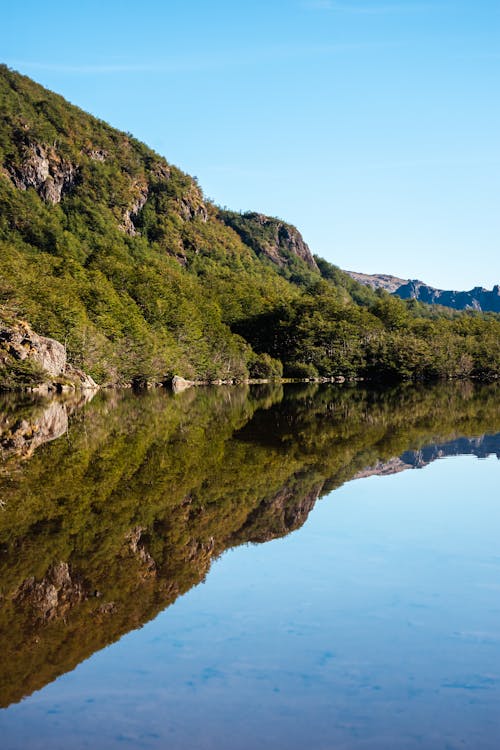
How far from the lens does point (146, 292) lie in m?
97.1

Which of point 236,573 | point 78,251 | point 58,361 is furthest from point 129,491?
point 78,251

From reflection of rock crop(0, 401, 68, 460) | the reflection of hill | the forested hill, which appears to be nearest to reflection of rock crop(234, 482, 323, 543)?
the reflection of hill

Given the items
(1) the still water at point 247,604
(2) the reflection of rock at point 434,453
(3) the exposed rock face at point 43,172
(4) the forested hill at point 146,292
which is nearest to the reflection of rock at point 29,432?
(1) the still water at point 247,604

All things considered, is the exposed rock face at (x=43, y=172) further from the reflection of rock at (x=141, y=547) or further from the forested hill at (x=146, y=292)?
the reflection of rock at (x=141, y=547)

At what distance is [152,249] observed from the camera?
16575 cm

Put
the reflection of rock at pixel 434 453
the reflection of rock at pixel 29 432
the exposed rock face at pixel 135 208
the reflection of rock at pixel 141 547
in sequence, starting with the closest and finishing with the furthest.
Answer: the reflection of rock at pixel 141 547 < the reflection of rock at pixel 434 453 < the reflection of rock at pixel 29 432 < the exposed rock face at pixel 135 208

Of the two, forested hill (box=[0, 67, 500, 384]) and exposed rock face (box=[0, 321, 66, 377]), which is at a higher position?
forested hill (box=[0, 67, 500, 384])

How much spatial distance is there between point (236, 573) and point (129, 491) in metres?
6.64

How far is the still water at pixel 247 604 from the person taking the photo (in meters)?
7.33

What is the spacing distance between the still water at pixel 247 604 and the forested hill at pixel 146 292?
44865 millimetres

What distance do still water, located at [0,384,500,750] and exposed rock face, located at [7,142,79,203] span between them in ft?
478

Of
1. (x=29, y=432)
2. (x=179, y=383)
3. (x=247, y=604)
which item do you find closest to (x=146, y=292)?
(x=179, y=383)

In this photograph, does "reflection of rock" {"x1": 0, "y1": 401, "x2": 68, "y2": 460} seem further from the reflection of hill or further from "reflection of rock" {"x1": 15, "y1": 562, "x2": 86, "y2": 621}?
"reflection of rock" {"x1": 15, "y1": 562, "x2": 86, "y2": 621}

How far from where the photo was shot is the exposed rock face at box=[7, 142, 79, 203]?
512 feet
